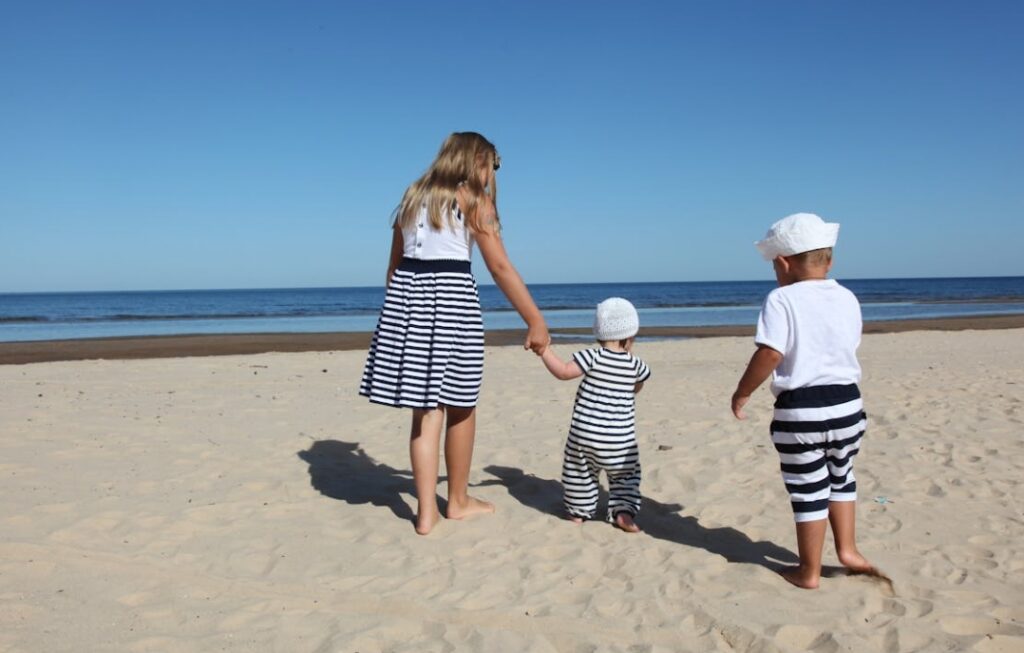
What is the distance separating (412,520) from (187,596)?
1240 mm

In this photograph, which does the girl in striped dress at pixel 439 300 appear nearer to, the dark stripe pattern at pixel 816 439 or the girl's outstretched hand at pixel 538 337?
the girl's outstretched hand at pixel 538 337

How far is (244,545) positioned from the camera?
3.61 m

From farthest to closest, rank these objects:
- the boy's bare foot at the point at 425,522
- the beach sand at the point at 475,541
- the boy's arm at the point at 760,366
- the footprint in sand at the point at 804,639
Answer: the boy's bare foot at the point at 425,522, the boy's arm at the point at 760,366, the beach sand at the point at 475,541, the footprint in sand at the point at 804,639

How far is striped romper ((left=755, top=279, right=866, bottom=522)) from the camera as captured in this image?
299cm

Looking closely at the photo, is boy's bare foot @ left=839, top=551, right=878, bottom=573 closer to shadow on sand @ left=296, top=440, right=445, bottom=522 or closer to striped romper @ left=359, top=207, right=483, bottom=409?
striped romper @ left=359, top=207, right=483, bottom=409

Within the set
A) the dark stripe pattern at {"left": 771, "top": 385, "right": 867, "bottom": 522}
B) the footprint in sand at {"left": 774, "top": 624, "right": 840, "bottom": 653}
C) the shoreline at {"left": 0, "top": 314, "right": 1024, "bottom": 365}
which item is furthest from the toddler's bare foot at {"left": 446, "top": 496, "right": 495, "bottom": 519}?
the shoreline at {"left": 0, "top": 314, "right": 1024, "bottom": 365}

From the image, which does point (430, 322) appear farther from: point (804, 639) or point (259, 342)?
point (259, 342)

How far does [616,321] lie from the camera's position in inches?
150

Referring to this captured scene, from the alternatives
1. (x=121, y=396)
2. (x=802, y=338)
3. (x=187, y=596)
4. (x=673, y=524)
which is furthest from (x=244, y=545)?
(x=121, y=396)

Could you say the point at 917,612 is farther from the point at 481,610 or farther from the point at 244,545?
the point at 244,545

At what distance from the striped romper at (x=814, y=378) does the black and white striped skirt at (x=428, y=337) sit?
1403mm

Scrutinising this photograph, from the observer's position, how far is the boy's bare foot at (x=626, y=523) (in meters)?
3.83

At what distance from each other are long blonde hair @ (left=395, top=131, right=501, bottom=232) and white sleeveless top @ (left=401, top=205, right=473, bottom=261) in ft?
0.08

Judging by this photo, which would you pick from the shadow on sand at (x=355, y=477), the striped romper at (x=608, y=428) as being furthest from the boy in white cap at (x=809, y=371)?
the shadow on sand at (x=355, y=477)
